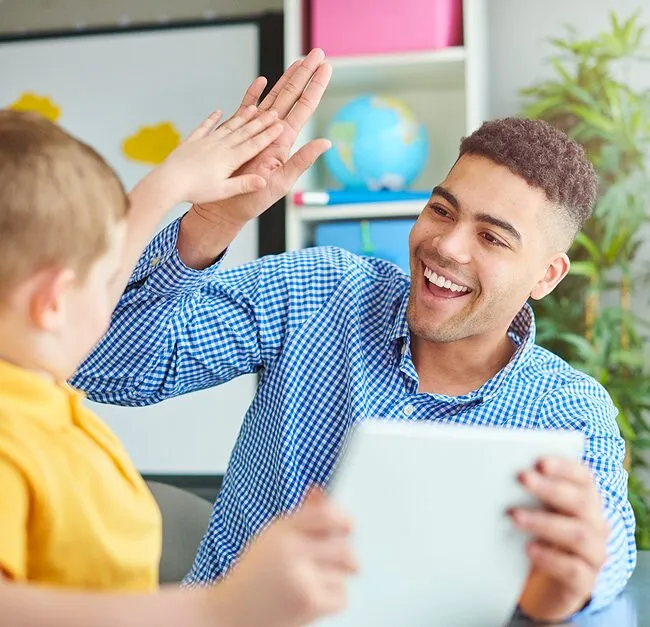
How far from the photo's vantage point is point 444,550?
76 centimetres

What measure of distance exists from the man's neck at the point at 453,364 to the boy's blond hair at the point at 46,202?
88cm

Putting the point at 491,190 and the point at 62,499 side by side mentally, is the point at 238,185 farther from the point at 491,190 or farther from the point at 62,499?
the point at 62,499

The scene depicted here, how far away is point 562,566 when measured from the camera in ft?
2.67

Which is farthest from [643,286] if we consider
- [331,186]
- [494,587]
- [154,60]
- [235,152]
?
[494,587]

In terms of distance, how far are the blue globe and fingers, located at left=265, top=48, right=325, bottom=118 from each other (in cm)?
113

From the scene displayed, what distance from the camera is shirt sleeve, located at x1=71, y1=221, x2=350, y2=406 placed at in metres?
1.40

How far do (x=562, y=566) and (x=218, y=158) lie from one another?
2.05 feet

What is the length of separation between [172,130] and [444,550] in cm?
240

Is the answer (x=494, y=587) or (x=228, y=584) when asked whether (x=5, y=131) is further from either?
(x=494, y=587)

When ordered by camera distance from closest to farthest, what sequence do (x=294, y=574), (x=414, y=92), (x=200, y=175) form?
(x=294, y=574)
(x=200, y=175)
(x=414, y=92)

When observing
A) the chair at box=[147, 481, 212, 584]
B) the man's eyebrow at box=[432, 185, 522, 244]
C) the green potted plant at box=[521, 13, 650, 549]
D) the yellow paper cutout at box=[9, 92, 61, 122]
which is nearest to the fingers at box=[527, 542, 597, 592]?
the man's eyebrow at box=[432, 185, 522, 244]

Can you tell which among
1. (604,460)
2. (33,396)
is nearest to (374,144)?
(604,460)

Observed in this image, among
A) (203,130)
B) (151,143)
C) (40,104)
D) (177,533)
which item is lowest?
(177,533)

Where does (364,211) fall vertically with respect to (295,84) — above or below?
below
